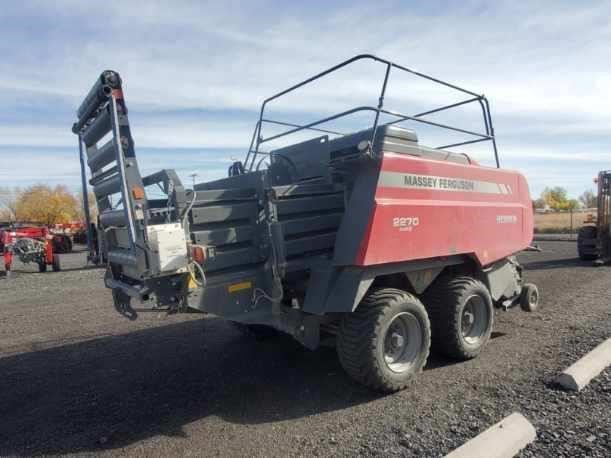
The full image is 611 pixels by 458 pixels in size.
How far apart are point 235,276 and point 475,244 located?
2685 millimetres

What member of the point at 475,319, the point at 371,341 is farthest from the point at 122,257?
the point at 475,319

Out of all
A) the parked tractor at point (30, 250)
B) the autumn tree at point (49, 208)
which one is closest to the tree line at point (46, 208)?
the autumn tree at point (49, 208)

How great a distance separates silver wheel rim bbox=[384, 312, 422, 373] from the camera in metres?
3.92

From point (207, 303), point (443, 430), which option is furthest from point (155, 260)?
point (443, 430)

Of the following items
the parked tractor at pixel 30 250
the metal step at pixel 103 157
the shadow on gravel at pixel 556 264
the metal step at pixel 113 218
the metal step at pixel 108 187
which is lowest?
the shadow on gravel at pixel 556 264

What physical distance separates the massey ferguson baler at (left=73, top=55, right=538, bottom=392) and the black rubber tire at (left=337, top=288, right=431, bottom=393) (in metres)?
0.01

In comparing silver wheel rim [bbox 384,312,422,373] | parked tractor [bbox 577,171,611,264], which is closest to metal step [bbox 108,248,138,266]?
silver wheel rim [bbox 384,312,422,373]

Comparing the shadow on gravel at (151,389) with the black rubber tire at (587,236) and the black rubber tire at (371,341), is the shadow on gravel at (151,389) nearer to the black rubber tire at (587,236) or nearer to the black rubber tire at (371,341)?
the black rubber tire at (371,341)

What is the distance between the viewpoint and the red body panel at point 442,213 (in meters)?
3.68

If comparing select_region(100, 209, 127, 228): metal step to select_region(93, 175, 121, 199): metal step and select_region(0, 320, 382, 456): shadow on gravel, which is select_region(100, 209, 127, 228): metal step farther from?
select_region(0, 320, 382, 456): shadow on gravel

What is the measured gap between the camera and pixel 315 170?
4355 millimetres

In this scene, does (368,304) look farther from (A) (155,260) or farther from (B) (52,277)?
(B) (52,277)

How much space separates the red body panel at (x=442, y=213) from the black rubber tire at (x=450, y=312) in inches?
14.3

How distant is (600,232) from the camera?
40.0 feet
